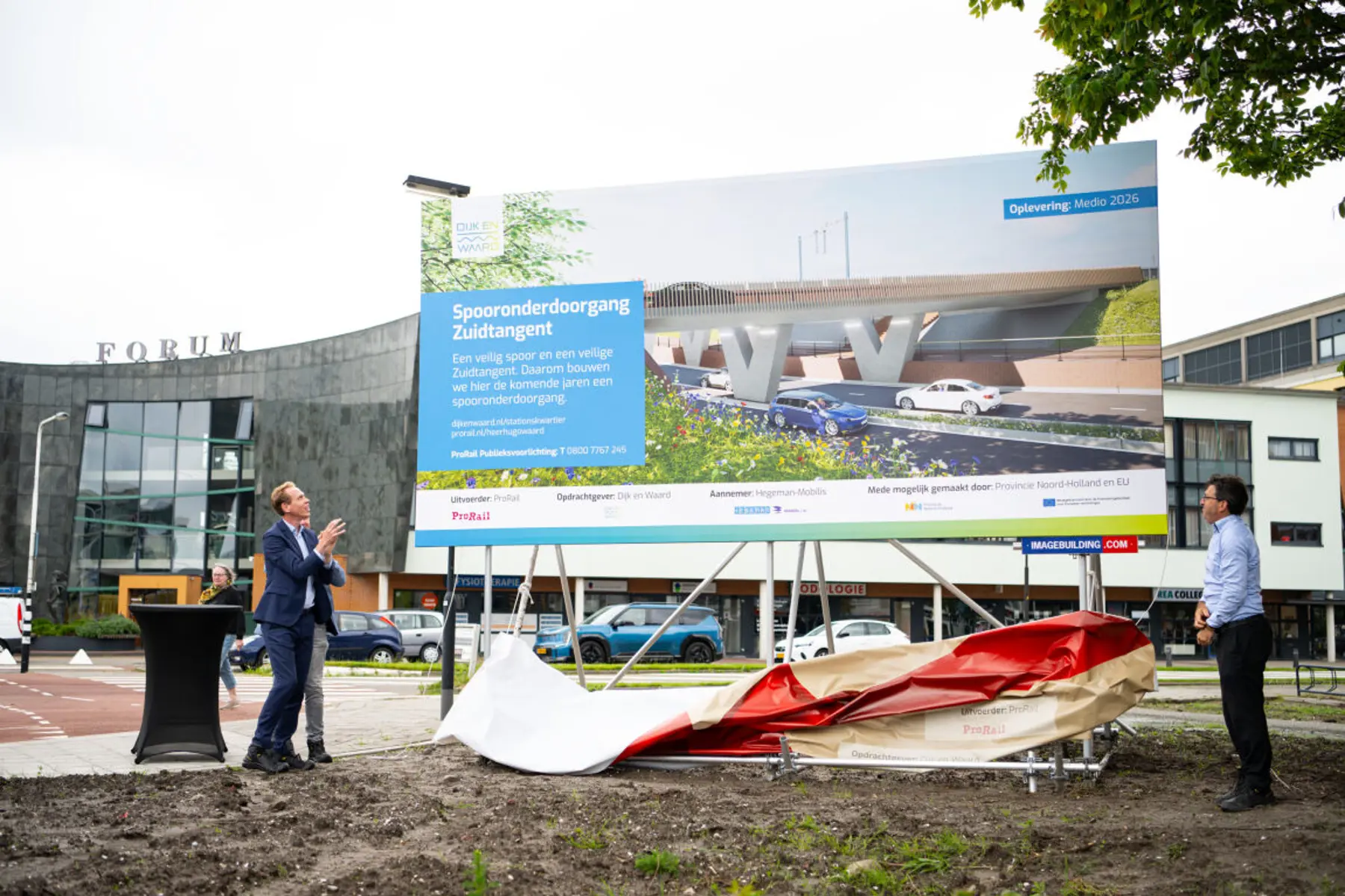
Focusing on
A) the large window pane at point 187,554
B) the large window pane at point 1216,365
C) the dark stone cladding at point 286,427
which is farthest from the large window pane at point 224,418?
the large window pane at point 1216,365

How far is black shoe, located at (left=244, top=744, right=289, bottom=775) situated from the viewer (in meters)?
7.04

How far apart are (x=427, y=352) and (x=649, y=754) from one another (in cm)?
425

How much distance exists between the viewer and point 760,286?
9188mm

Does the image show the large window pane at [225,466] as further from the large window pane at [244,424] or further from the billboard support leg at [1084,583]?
the billboard support leg at [1084,583]

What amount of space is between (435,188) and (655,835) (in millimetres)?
6765

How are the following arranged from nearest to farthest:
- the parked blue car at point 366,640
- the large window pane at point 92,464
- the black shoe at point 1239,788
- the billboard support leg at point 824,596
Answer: the black shoe at point 1239,788 < the billboard support leg at point 824,596 < the parked blue car at point 366,640 < the large window pane at point 92,464

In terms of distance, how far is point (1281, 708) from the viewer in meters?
13.8

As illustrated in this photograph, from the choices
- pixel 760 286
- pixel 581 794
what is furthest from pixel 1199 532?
pixel 581 794

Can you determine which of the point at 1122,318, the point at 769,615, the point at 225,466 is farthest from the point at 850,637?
the point at 225,466

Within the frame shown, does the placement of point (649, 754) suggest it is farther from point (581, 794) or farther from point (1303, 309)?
point (1303, 309)

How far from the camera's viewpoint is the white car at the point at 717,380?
30.3ft

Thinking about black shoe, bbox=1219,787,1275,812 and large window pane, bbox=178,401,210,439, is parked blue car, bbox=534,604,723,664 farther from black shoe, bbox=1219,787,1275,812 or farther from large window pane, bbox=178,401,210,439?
large window pane, bbox=178,401,210,439

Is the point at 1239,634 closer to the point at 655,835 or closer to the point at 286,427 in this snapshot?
the point at 655,835

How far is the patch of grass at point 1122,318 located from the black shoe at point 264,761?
6.37 metres
